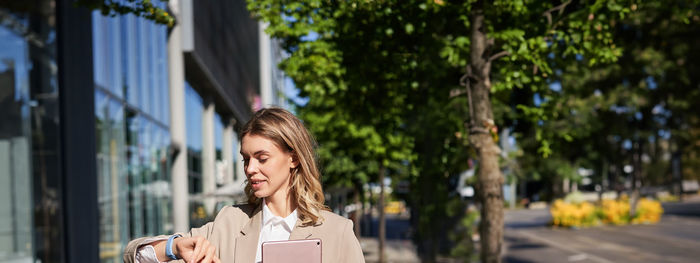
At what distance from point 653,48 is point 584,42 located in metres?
23.9

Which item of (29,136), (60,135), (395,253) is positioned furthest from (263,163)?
(395,253)

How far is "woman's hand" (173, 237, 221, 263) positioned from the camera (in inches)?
81.4

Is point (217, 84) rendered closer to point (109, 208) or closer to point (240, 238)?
point (109, 208)

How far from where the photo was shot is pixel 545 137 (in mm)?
7117

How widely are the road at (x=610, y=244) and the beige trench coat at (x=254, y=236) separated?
17.4m

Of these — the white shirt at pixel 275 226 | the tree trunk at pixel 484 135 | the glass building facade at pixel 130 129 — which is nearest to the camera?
the white shirt at pixel 275 226

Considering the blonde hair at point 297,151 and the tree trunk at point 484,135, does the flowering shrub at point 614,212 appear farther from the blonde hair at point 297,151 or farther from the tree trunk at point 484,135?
the blonde hair at point 297,151

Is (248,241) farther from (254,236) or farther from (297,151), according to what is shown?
(297,151)

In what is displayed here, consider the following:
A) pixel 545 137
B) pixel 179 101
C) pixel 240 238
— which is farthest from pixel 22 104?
pixel 179 101

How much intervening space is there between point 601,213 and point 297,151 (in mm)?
32942

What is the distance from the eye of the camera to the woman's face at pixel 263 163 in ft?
7.55

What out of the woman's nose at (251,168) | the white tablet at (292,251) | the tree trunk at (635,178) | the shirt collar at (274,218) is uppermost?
the woman's nose at (251,168)

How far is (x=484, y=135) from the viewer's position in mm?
6574

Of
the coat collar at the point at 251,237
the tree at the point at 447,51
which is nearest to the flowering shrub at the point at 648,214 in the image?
the tree at the point at 447,51
